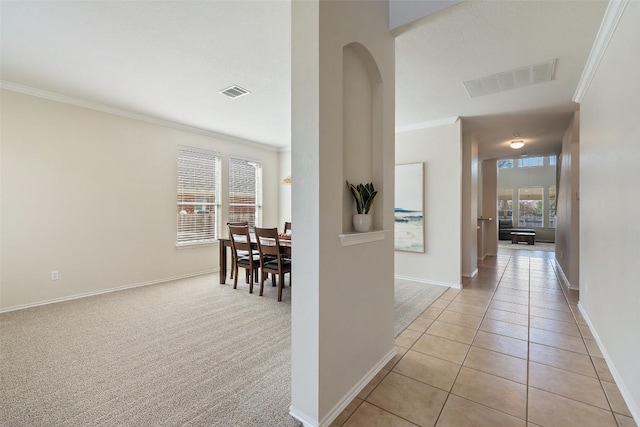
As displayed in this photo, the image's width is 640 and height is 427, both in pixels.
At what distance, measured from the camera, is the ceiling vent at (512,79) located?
9.36 feet

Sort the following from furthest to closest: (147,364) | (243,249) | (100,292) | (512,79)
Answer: (243,249)
(100,292)
(512,79)
(147,364)

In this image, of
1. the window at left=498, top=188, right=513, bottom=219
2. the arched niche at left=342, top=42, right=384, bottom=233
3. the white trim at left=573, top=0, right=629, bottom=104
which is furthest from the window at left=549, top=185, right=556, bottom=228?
the arched niche at left=342, top=42, right=384, bottom=233

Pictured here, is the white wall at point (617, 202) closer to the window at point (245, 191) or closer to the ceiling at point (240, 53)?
the ceiling at point (240, 53)

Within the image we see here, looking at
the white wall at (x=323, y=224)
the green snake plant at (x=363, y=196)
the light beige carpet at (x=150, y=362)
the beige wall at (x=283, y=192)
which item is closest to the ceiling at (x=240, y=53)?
the white wall at (x=323, y=224)

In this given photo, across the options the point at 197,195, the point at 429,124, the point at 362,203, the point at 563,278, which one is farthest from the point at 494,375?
the point at 197,195

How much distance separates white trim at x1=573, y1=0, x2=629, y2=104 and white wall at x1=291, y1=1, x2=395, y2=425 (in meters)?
1.70

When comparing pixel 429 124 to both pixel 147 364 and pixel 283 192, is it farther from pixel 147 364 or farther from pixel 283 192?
pixel 147 364

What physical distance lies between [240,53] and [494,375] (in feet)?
11.3

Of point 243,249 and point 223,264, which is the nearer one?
point 243,249

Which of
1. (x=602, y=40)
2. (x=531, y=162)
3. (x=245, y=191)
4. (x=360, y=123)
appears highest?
(x=531, y=162)

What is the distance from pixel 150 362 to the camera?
88.2 inches

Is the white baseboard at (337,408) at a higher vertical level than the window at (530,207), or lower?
lower

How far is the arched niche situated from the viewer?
1896mm

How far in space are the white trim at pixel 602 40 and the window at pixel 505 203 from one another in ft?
31.7
